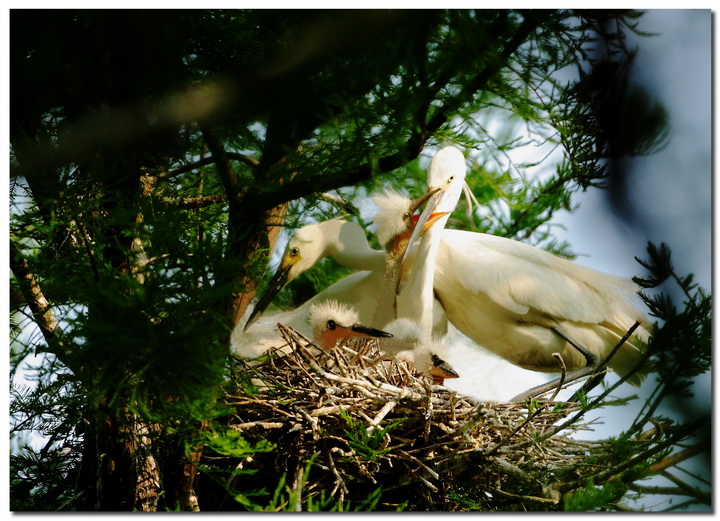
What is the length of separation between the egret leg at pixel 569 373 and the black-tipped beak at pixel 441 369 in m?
0.17

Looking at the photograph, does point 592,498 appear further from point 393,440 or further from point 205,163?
point 205,163

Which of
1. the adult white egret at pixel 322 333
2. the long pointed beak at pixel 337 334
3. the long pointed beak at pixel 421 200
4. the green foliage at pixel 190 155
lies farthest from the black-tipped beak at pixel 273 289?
the green foliage at pixel 190 155

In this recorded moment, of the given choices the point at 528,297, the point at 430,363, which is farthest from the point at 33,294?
the point at 528,297

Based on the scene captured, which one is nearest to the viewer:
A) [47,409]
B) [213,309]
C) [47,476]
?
[213,309]

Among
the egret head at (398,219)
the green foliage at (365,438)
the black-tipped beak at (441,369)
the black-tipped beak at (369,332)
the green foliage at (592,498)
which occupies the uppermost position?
the egret head at (398,219)

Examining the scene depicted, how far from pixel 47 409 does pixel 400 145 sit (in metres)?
0.87

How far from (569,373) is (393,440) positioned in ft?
2.03

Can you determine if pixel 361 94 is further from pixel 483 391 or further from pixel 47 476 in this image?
pixel 47 476

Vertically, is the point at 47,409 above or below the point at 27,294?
below

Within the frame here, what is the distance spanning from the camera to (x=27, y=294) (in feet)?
4.13

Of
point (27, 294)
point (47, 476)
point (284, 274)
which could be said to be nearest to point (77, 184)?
point (27, 294)

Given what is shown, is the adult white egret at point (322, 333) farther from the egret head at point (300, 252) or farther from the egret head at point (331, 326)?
the egret head at point (300, 252)

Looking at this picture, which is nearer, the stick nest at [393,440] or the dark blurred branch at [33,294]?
the dark blurred branch at [33,294]

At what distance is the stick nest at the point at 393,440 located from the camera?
136 centimetres
